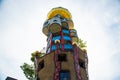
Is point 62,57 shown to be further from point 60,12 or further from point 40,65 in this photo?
point 60,12

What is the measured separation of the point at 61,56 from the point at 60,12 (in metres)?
9.47

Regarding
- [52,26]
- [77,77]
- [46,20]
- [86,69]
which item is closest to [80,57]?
[86,69]

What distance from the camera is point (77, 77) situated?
2745 cm

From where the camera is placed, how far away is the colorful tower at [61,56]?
1097 inches

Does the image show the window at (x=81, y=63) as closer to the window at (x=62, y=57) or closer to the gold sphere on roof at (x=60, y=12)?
the window at (x=62, y=57)

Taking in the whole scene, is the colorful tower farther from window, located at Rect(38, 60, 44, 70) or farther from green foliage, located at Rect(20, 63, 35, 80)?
green foliage, located at Rect(20, 63, 35, 80)

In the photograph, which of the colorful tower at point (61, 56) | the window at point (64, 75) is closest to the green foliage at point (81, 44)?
the colorful tower at point (61, 56)

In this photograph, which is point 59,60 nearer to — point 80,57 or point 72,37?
point 80,57

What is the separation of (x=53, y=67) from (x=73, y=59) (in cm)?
234

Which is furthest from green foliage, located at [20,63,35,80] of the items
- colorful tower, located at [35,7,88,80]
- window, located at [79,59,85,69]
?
window, located at [79,59,85,69]

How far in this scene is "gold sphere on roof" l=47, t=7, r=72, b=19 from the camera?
37.1 m

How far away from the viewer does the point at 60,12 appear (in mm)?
37375

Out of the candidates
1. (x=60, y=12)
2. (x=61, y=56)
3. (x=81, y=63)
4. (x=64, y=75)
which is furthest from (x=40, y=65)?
(x=60, y=12)

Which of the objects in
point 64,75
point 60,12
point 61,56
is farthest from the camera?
point 60,12
